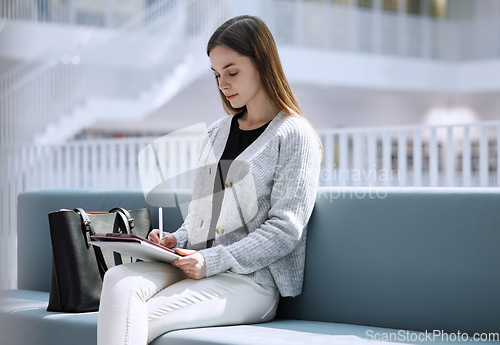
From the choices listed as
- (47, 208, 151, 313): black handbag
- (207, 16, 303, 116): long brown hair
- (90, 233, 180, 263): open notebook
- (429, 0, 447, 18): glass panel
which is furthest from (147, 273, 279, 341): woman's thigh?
(429, 0, 447, 18): glass panel

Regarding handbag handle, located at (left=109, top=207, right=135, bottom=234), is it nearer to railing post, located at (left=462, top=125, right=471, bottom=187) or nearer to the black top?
the black top

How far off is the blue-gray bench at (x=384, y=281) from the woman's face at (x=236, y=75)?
0.42 m

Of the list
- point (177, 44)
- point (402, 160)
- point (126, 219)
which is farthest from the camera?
point (177, 44)

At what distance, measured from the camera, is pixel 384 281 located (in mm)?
2355

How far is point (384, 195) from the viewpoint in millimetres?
2402

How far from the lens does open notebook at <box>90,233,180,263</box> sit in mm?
2084

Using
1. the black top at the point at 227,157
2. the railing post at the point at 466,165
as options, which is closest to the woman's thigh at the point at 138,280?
the black top at the point at 227,157

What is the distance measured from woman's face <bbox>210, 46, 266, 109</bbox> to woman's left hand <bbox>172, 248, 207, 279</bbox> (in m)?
0.57

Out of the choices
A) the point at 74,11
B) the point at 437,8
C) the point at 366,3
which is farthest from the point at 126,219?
the point at 437,8

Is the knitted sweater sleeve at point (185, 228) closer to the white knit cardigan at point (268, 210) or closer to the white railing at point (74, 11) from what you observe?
the white knit cardigan at point (268, 210)

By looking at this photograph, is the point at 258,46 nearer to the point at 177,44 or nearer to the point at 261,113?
the point at 261,113

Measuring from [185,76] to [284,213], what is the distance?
863 centimetres

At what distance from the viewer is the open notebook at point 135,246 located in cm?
208

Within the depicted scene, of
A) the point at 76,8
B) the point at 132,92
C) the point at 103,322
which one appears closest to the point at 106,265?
the point at 103,322
